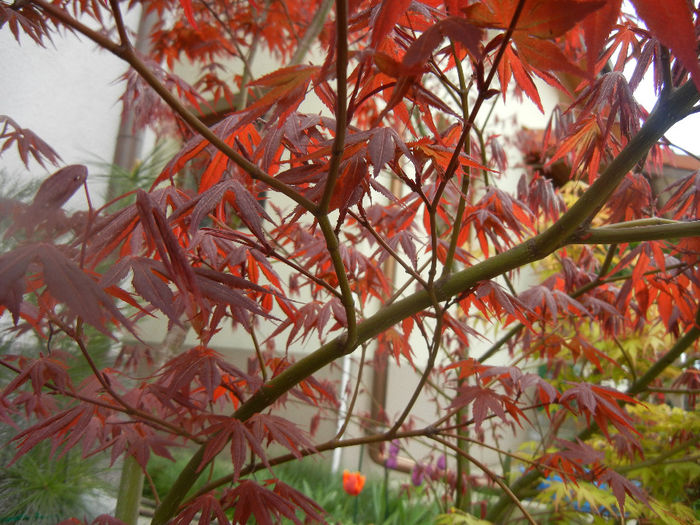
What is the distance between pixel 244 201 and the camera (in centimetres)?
48

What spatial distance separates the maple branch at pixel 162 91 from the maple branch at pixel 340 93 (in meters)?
0.02

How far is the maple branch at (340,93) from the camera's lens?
0.31 m

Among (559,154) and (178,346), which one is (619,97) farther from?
(178,346)

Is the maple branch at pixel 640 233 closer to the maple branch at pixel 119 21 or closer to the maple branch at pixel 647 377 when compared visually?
the maple branch at pixel 119 21

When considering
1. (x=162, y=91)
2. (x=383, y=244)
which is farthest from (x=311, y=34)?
(x=162, y=91)

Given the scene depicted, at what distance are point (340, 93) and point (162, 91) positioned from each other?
131 mm

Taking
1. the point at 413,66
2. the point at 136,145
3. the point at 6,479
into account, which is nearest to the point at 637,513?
the point at 413,66

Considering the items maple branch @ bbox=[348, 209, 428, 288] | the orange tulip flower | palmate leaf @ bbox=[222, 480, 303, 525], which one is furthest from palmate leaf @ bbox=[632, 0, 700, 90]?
the orange tulip flower

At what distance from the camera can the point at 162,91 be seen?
371 millimetres

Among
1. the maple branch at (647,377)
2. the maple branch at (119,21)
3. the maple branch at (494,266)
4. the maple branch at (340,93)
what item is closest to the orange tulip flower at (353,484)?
the maple branch at (647,377)

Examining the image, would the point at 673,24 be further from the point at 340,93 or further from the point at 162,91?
the point at 162,91

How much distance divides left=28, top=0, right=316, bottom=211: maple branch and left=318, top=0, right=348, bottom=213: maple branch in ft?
0.08

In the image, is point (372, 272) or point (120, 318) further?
point (372, 272)

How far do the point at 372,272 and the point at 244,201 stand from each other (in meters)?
0.49
